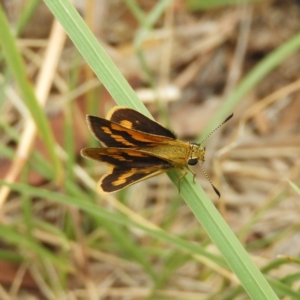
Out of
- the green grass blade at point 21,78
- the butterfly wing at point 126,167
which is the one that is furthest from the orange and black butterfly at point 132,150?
the green grass blade at point 21,78

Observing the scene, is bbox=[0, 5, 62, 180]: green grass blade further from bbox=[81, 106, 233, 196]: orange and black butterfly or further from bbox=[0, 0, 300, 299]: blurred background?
bbox=[81, 106, 233, 196]: orange and black butterfly

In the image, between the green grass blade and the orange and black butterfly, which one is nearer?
the orange and black butterfly

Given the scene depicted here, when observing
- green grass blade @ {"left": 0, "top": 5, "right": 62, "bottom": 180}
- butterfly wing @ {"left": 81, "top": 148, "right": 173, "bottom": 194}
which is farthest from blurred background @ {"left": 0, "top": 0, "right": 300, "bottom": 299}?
butterfly wing @ {"left": 81, "top": 148, "right": 173, "bottom": 194}

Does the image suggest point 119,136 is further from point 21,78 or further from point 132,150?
point 21,78

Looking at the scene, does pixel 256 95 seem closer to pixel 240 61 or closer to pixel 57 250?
pixel 240 61

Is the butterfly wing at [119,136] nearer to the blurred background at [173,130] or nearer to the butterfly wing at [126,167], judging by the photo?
the butterfly wing at [126,167]

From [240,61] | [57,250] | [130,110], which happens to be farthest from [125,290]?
[240,61]
